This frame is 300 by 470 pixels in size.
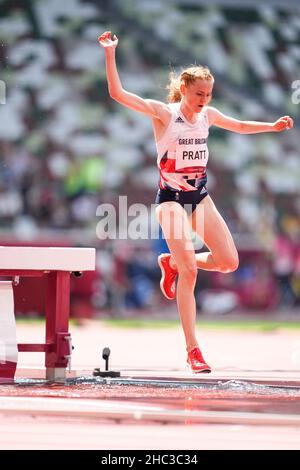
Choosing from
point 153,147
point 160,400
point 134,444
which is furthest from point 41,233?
point 134,444

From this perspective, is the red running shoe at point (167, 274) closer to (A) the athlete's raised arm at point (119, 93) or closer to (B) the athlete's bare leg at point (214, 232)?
(B) the athlete's bare leg at point (214, 232)

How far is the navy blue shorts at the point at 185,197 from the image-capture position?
5621 mm

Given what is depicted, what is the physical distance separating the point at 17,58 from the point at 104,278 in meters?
4.14

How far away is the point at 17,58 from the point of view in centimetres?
1655

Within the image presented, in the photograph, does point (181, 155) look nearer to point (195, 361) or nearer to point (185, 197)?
point (185, 197)

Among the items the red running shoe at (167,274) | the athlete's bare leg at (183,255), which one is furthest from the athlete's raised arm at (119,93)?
the red running shoe at (167,274)

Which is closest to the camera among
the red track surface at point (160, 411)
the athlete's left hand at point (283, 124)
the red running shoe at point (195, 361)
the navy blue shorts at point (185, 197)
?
the red track surface at point (160, 411)

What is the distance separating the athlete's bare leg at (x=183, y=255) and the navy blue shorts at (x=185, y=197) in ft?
0.16

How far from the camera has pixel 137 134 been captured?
16.7m

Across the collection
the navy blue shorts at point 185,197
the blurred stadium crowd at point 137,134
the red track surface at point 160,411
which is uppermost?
the blurred stadium crowd at point 137,134

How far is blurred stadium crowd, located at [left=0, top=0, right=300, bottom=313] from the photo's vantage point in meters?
15.5

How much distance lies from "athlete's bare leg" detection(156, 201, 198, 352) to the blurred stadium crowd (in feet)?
30.2

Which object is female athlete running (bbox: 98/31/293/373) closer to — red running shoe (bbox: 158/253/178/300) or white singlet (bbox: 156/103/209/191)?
white singlet (bbox: 156/103/209/191)

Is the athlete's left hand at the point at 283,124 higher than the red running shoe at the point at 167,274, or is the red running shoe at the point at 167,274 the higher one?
the athlete's left hand at the point at 283,124
